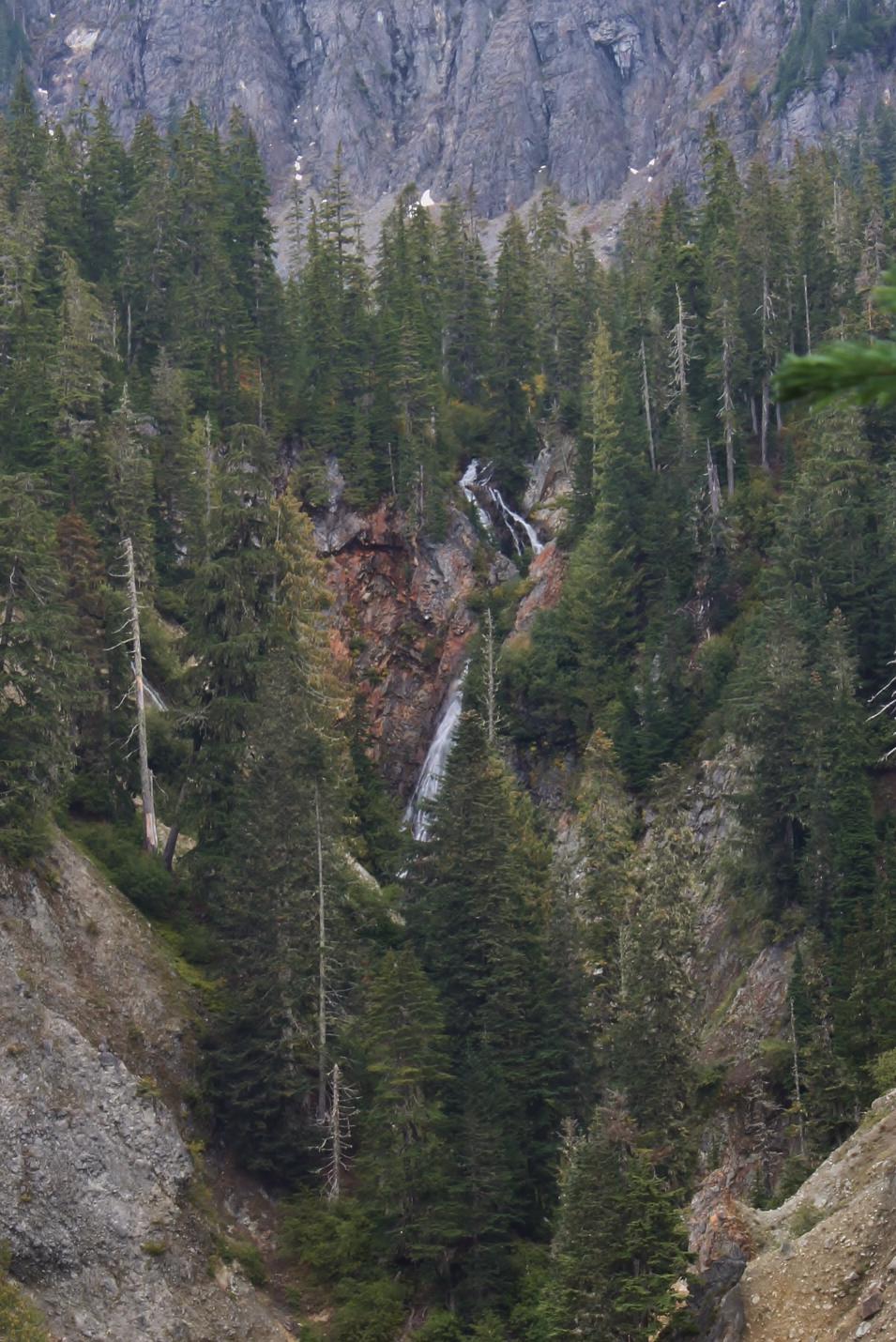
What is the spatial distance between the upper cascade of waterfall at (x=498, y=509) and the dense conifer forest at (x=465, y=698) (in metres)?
1.17

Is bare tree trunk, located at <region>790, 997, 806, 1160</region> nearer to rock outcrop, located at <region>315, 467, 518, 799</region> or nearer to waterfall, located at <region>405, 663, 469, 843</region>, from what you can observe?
waterfall, located at <region>405, 663, 469, 843</region>

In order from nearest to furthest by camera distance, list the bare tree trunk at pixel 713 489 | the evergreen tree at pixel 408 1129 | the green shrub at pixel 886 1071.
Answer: the green shrub at pixel 886 1071, the evergreen tree at pixel 408 1129, the bare tree trunk at pixel 713 489

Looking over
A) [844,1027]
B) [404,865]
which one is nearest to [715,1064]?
[844,1027]

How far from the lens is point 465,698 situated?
61750 mm

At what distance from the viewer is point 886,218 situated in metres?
79.4

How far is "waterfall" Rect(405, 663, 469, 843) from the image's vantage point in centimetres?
6003

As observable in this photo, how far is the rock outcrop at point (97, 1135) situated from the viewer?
3303cm

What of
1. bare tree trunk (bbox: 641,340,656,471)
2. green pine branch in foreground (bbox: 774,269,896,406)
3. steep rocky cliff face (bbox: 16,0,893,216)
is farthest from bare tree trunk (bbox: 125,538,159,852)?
steep rocky cliff face (bbox: 16,0,893,216)

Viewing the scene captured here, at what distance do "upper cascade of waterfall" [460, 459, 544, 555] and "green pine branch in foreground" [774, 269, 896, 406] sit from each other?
219 feet

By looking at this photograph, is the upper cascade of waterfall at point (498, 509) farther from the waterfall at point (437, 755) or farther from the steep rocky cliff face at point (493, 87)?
the steep rocky cliff face at point (493, 87)

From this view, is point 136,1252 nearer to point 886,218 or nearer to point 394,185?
point 886,218

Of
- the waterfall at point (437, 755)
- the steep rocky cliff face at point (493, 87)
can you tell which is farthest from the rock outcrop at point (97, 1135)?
the steep rocky cliff face at point (493, 87)

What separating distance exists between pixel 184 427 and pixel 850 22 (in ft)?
451

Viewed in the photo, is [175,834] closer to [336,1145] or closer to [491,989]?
[491,989]
